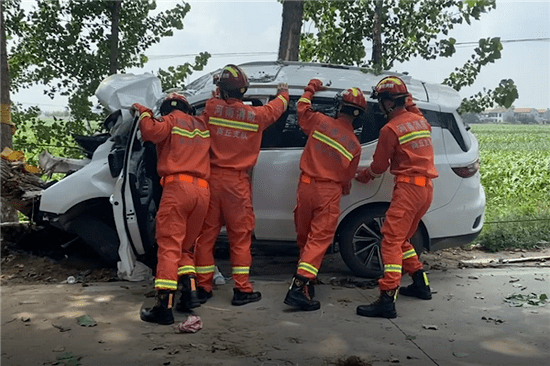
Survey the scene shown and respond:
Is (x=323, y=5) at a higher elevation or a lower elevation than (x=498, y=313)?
higher

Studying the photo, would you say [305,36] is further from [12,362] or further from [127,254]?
[12,362]

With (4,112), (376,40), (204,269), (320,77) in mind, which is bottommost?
(204,269)

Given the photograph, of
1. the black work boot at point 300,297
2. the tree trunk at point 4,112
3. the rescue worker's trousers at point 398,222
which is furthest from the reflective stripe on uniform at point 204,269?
the tree trunk at point 4,112

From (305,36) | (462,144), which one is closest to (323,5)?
(305,36)

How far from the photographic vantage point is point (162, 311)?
506 cm

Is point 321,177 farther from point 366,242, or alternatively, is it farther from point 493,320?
point 493,320

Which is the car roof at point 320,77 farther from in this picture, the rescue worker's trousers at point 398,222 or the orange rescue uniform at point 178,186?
the rescue worker's trousers at point 398,222

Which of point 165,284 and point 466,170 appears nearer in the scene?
point 165,284

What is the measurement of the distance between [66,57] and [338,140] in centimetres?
450

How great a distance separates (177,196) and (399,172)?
191 cm

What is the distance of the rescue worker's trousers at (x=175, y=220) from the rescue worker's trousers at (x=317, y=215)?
0.89 meters

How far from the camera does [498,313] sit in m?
5.46

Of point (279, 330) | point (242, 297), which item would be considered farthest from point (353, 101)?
point (279, 330)

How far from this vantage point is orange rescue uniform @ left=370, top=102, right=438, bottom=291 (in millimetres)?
5492
